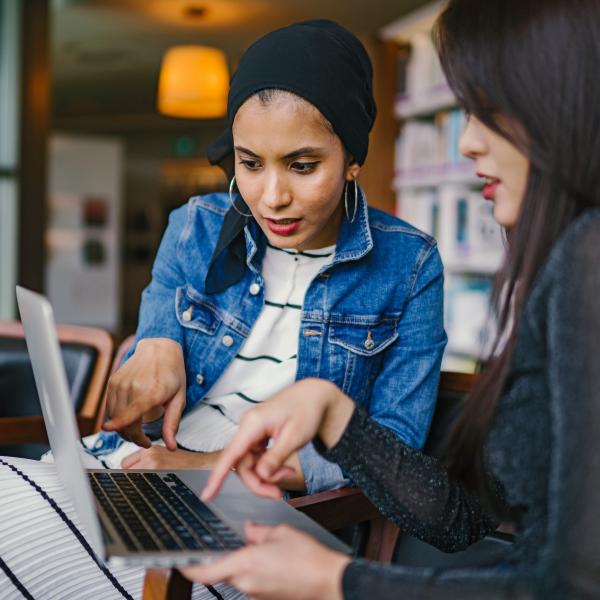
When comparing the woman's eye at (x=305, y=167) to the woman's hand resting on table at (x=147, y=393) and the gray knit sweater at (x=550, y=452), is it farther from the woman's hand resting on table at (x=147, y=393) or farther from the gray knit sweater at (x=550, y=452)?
the gray knit sweater at (x=550, y=452)

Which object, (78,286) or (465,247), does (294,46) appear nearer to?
(465,247)

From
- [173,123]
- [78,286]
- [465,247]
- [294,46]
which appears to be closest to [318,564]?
[294,46]

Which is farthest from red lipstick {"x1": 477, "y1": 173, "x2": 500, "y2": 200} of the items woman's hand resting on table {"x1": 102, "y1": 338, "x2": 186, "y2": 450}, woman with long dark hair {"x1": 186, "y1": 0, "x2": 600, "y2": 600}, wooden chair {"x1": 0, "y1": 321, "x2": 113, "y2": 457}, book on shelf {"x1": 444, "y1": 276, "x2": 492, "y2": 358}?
book on shelf {"x1": 444, "y1": 276, "x2": 492, "y2": 358}

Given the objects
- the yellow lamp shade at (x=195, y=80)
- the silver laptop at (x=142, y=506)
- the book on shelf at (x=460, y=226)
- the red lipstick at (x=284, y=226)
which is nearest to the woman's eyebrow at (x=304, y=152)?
the red lipstick at (x=284, y=226)

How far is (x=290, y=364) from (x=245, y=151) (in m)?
0.37

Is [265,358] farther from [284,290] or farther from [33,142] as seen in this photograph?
[33,142]

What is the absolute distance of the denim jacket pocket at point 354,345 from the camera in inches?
54.3

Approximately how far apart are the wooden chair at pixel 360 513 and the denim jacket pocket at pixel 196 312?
0.38 m

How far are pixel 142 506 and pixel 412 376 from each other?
0.54 metres

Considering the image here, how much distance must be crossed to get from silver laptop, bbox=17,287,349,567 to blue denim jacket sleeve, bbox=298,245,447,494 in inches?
8.8

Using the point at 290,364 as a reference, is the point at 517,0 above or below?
above

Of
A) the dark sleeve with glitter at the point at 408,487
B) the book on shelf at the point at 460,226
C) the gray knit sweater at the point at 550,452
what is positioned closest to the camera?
the gray knit sweater at the point at 550,452

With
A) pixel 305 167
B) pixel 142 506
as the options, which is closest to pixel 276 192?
pixel 305 167

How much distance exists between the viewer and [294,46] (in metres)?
1.25
